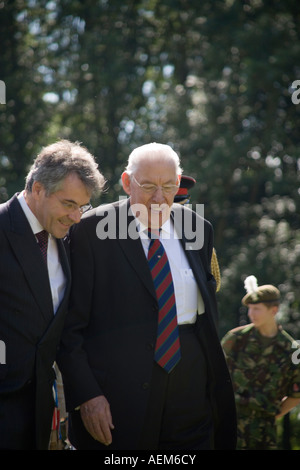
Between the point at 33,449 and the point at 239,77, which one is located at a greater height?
the point at 239,77

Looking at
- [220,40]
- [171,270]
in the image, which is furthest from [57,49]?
[171,270]

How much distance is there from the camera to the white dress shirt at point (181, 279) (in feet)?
10.9

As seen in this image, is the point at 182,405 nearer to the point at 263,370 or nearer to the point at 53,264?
the point at 53,264

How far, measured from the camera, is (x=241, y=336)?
5.89 m

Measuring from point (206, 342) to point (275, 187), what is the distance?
10.4 m

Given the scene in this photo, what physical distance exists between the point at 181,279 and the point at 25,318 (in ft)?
2.88

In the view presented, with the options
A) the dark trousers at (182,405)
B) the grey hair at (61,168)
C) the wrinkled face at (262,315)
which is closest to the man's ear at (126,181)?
the grey hair at (61,168)

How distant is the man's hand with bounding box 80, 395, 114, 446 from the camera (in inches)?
119

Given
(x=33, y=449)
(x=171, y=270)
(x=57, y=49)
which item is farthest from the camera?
(x=57, y=49)

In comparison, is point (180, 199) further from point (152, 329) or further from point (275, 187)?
point (275, 187)

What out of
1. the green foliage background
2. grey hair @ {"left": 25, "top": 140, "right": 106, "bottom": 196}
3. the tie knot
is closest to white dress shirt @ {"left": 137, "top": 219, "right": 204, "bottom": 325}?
grey hair @ {"left": 25, "top": 140, "right": 106, "bottom": 196}

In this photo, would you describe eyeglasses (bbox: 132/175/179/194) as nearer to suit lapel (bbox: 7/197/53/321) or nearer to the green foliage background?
suit lapel (bbox: 7/197/53/321)

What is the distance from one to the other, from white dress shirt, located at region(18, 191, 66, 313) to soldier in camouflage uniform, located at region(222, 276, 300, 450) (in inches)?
117

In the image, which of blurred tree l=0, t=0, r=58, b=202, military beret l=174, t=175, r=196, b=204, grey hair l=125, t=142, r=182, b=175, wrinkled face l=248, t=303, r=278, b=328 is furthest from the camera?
blurred tree l=0, t=0, r=58, b=202
